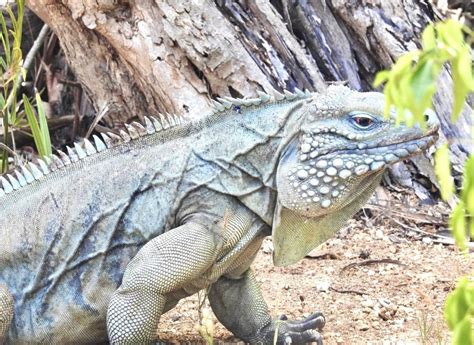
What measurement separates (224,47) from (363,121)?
276cm

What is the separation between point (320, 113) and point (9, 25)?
628cm

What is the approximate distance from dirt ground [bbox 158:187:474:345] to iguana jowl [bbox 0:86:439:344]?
531 millimetres

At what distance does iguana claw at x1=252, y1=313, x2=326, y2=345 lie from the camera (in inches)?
203

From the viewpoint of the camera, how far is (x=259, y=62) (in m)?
7.37

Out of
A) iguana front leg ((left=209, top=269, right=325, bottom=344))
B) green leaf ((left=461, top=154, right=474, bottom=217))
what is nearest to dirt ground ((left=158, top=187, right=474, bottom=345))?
iguana front leg ((left=209, top=269, right=325, bottom=344))

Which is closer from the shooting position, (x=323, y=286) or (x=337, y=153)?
(x=337, y=153)

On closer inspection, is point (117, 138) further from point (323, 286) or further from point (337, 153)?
point (323, 286)

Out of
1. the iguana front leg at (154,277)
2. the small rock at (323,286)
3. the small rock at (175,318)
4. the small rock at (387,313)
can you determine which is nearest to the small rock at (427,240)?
the small rock at (323,286)

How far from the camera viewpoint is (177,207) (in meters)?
4.82

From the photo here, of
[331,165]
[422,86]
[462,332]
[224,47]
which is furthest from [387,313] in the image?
[422,86]

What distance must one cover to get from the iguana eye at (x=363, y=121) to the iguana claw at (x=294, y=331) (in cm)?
130

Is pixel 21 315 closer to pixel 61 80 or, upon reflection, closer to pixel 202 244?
pixel 202 244

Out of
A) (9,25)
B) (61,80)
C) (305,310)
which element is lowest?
(305,310)

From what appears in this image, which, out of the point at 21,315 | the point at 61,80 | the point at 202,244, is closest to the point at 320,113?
the point at 202,244
